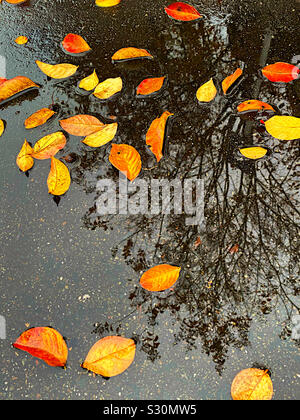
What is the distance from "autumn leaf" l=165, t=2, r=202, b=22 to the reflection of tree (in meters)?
0.47

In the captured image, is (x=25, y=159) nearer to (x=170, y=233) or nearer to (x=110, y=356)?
(x=170, y=233)

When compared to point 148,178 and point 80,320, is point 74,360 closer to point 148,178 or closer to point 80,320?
point 80,320

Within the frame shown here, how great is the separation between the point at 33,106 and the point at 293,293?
184 centimetres

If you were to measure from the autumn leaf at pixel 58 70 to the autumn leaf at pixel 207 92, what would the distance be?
849 mm

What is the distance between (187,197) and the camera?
1.82 meters

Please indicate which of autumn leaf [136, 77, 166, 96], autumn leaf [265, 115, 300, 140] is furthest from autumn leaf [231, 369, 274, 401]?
autumn leaf [136, 77, 166, 96]

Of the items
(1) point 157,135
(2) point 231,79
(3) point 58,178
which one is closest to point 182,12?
(2) point 231,79

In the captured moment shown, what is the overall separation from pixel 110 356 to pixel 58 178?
96cm

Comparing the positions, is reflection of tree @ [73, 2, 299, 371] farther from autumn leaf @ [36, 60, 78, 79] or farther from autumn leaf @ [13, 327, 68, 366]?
autumn leaf @ [36, 60, 78, 79]

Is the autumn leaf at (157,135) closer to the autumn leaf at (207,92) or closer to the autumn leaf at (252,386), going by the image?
the autumn leaf at (207,92)

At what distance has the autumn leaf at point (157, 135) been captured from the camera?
6.40 feet

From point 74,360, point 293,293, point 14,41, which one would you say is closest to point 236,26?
point 14,41

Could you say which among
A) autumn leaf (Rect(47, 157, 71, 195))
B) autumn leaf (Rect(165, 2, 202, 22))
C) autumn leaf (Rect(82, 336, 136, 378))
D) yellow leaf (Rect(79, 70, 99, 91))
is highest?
autumn leaf (Rect(165, 2, 202, 22))

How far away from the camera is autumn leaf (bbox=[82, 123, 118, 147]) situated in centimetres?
201
